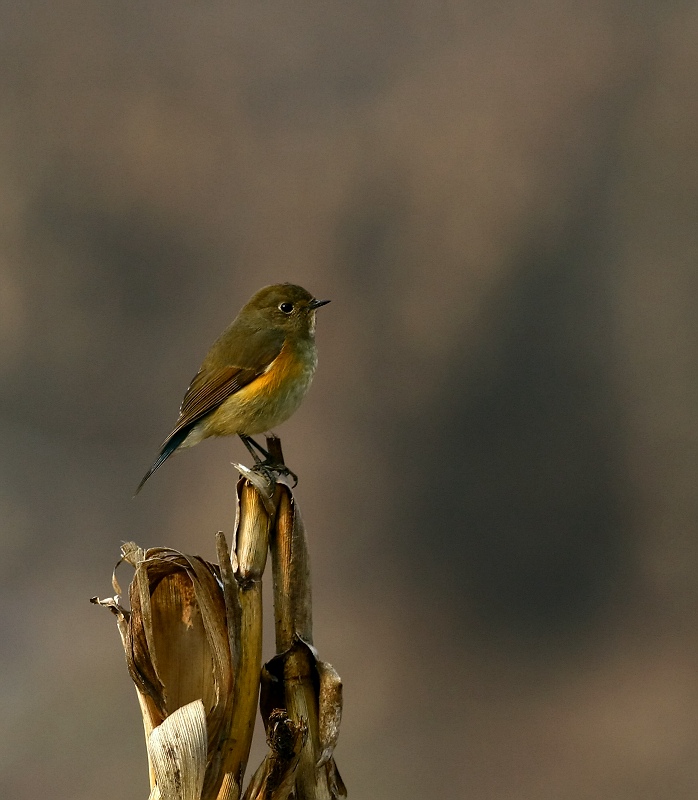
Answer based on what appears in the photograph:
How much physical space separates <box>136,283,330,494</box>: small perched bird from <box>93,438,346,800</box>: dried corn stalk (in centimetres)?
139

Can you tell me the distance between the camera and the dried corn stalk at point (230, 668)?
4.26ft

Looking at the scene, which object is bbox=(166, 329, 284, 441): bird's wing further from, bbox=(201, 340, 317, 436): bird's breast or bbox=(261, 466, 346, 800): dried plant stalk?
bbox=(261, 466, 346, 800): dried plant stalk

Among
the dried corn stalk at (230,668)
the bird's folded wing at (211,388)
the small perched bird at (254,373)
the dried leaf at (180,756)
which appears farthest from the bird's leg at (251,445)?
the dried leaf at (180,756)

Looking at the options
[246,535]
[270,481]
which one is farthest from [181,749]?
[270,481]

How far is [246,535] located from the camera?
4.99 feet

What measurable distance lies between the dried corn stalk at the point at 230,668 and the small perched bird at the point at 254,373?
1392 mm

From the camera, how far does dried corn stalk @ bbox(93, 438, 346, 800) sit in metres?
1.30

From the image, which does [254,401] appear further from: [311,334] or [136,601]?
[136,601]

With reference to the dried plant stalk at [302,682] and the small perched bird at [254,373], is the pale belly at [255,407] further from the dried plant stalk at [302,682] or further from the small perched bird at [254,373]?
the dried plant stalk at [302,682]

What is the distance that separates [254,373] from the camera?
294 cm

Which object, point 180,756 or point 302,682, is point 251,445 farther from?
point 180,756

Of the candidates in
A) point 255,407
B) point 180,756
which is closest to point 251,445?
point 255,407

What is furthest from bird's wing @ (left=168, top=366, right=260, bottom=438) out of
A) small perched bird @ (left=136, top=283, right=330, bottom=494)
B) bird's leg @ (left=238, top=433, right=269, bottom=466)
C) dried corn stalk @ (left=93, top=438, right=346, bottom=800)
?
dried corn stalk @ (left=93, top=438, right=346, bottom=800)

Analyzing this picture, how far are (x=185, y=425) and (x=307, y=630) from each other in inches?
56.9
